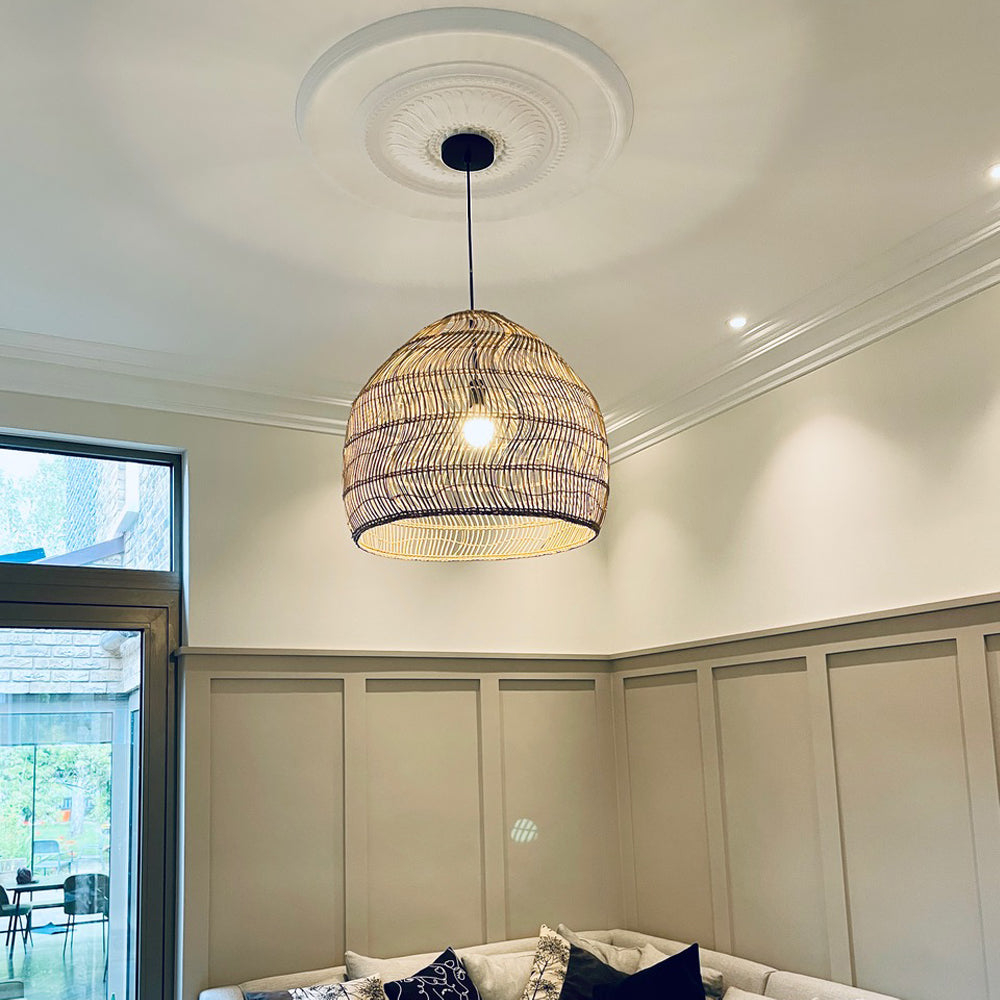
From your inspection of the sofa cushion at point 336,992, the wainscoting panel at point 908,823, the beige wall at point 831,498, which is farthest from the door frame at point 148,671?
the wainscoting panel at point 908,823

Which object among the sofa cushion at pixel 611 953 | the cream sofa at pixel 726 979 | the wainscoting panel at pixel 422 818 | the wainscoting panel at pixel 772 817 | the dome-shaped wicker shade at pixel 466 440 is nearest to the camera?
the dome-shaped wicker shade at pixel 466 440

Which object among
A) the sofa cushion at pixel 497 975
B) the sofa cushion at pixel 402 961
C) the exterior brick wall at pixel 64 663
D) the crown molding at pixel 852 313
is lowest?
the sofa cushion at pixel 497 975

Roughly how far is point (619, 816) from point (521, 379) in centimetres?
251

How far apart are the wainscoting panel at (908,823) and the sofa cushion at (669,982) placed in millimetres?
477

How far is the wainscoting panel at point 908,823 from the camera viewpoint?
2.89 m

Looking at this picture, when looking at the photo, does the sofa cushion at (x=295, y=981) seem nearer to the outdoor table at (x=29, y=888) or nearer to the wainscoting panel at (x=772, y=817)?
the outdoor table at (x=29, y=888)

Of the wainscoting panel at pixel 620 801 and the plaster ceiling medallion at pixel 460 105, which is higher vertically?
the plaster ceiling medallion at pixel 460 105

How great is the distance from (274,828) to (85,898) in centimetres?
62

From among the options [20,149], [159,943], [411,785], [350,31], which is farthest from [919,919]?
[20,149]

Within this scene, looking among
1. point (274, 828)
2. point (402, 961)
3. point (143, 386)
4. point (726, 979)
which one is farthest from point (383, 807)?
point (143, 386)

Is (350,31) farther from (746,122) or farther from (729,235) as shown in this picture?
(729,235)

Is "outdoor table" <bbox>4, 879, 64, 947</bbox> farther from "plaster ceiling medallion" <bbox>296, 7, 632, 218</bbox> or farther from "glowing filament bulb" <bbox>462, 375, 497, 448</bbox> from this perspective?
"plaster ceiling medallion" <bbox>296, 7, 632, 218</bbox>

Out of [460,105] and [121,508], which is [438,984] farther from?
[460,105]

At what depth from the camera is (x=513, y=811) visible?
13.5 ft
